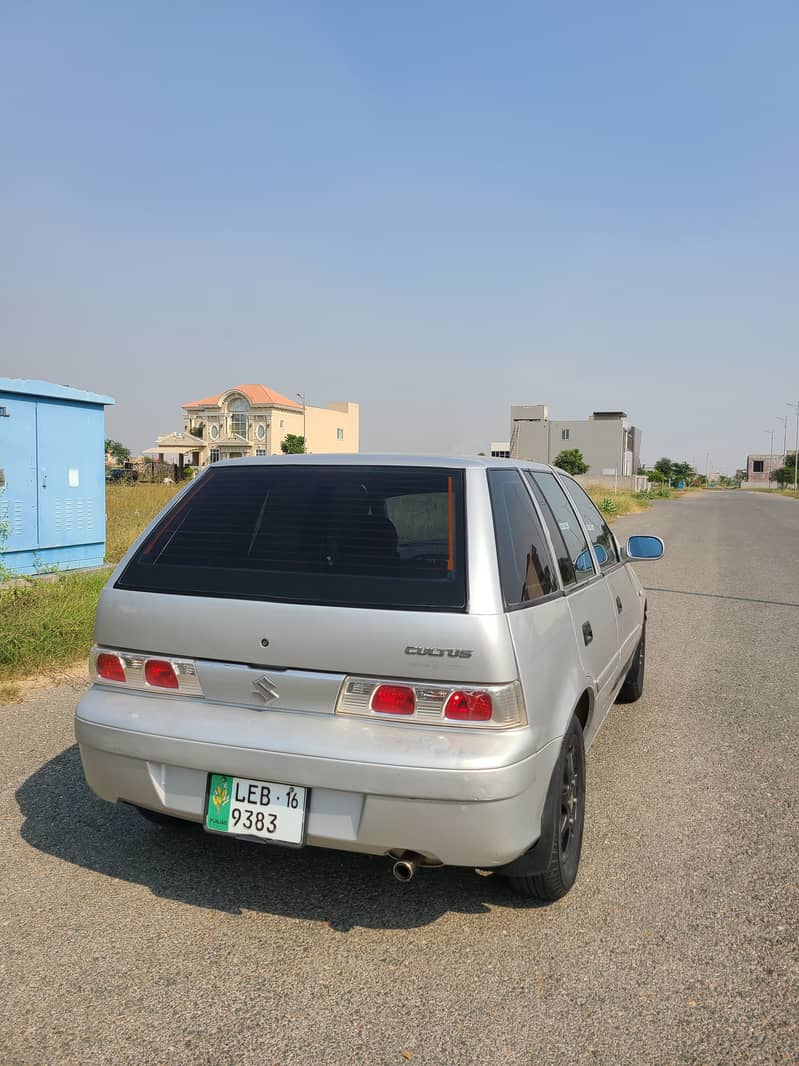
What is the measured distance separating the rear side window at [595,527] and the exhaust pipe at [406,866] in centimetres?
223

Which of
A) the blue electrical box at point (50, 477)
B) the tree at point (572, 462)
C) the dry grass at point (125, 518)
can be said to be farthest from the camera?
the tree at point (572, 462)

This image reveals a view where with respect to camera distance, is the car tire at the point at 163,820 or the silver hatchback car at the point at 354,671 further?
the car tire at the point at 163,820

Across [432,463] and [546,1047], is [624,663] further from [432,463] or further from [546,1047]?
[546,1047]

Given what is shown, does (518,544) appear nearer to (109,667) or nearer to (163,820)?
(109,667)

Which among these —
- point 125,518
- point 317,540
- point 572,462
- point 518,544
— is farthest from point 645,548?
point 572,462

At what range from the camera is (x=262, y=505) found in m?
3.31

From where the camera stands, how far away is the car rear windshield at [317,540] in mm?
2855

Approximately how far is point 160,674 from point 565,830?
164 cm

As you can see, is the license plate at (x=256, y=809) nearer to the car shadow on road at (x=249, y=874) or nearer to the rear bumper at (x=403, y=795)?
the rear bumper at (x=403, y=795)

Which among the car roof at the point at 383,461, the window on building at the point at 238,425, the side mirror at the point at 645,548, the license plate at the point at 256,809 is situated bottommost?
the license plate at the point at 256,809

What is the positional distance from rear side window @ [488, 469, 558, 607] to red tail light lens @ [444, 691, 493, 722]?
32 centimetres

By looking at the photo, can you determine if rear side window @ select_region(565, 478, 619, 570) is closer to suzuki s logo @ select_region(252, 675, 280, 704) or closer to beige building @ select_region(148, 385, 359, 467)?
suzuki s logo @ select_region(252, 675, 280, 704)

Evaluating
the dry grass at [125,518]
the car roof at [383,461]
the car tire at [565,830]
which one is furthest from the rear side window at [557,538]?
the dry grass at [125,518]

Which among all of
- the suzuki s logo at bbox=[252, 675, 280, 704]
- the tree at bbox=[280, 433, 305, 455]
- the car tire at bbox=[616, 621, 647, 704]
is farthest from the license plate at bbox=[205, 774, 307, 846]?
the tree at bbox=[280, 433, 305, 455]
